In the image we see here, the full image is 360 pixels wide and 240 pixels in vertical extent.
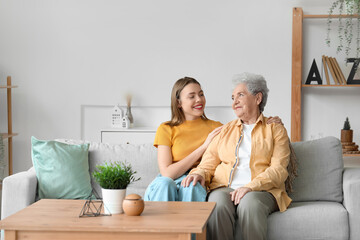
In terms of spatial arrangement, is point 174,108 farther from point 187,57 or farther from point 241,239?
point 187,57

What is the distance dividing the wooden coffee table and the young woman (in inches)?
31.8

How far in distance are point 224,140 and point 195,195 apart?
40 centimetres

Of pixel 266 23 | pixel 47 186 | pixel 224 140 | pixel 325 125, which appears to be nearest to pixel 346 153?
pixel 325 125

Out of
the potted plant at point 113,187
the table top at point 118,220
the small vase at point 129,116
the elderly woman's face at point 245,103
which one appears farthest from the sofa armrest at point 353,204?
the small vase at point 129,116

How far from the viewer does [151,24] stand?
5246mm

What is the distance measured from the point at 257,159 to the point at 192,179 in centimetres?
38

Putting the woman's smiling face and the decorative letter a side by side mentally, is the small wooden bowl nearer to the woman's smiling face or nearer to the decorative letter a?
the woman's smiling face

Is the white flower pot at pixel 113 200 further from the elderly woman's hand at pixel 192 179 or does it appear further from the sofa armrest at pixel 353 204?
the sofa armrest at pixel 353 204

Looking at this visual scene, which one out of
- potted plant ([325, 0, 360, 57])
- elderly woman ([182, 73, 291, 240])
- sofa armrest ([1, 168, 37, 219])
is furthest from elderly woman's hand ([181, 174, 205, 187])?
potted plant ([325, 0, 360, 57])

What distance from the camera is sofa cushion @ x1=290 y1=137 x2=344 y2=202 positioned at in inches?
123

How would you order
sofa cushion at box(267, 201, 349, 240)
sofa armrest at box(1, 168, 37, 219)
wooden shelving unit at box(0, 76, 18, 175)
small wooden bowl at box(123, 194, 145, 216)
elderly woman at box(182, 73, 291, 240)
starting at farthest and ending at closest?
1. wooden shelving unit at box(0, 76, 18, 175)
2. sofa armrest at box(1, 168, 37, 219)
3. sofa cushion at box(267, 201, 349, 240)
4. elderly woman at box(182, 73, 291, 240)
5. small wooden bowl at box(123, 194, 145, 216)

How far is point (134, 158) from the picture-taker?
3432 mm

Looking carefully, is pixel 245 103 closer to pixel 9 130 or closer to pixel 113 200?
pixel 113 200

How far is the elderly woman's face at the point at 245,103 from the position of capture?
3.07m
